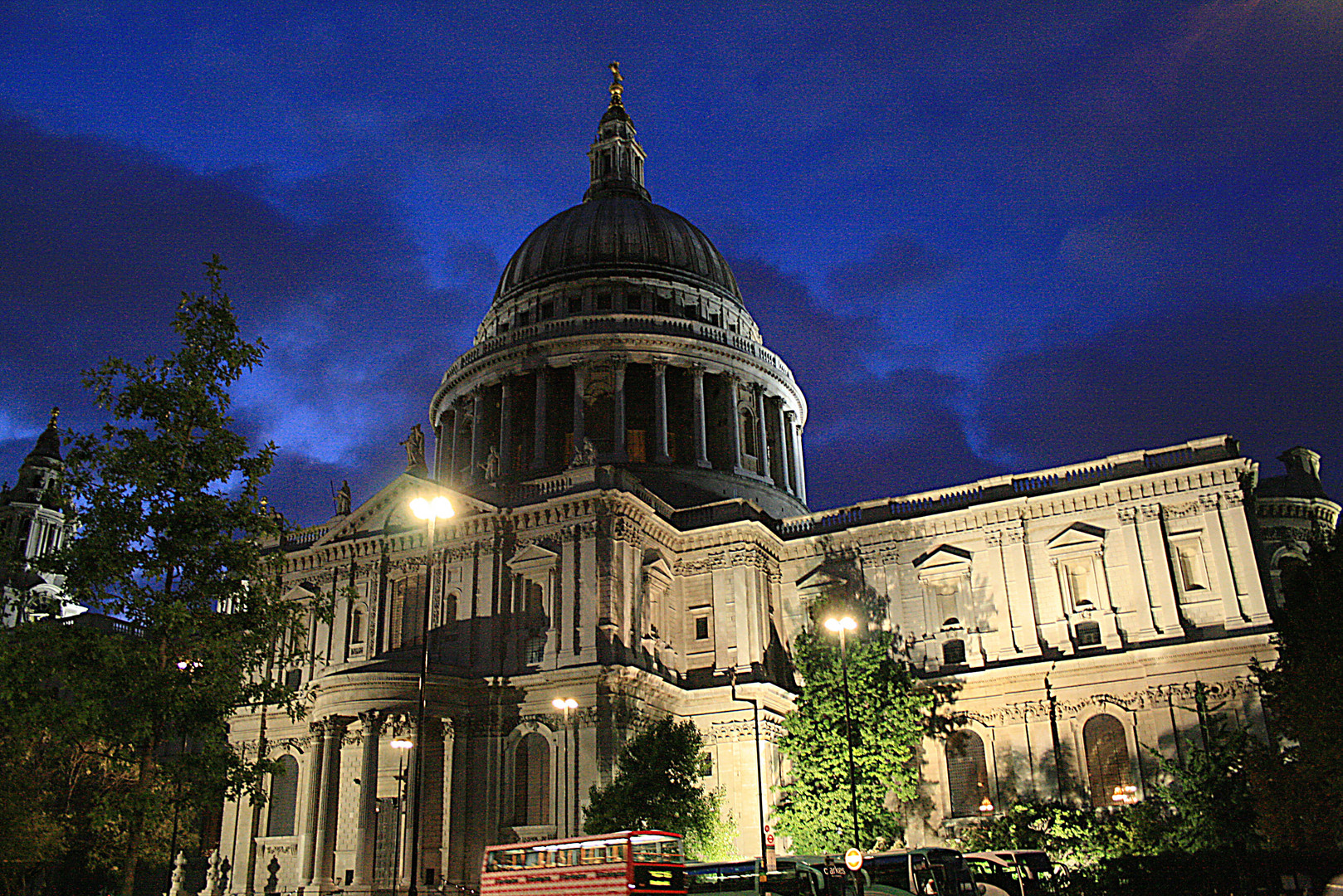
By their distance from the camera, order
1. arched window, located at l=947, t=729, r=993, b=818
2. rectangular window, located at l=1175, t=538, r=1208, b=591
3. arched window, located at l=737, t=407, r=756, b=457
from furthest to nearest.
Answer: arched window, located at l=737, t=407, r=756, b=457
arched window, located at l=947, t=729, r=993, b=818
rectangular window, located at l=1175, t=538, r=1208, b=591

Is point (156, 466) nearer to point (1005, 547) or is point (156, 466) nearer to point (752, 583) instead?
point (752, 583)

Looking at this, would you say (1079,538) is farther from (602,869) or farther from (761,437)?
(602,869)

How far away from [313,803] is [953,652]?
2938 cm

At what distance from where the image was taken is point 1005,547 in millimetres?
52500

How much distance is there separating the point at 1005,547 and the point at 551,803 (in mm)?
24292

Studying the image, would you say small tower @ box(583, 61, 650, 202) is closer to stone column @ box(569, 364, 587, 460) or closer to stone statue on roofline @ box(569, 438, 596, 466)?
stone column @ box(569, 364, 587, 460)

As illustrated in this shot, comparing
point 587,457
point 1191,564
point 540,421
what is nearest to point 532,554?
point 587,457

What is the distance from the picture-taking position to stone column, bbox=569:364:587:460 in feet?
212

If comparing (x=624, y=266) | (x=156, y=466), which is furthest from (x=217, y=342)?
(x=624, y=266)

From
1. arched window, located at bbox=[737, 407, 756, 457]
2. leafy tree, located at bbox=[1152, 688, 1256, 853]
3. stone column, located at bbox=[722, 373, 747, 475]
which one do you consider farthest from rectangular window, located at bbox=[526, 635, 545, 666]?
leafy tree, located at bbox=[1152, 688, 1256, 853]

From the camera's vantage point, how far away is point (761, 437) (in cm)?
7012

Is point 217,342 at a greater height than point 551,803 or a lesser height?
greater

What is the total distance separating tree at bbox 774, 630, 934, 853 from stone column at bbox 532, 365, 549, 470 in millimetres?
22928

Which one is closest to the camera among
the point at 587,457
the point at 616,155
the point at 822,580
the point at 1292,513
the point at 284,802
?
the point at 284,802
